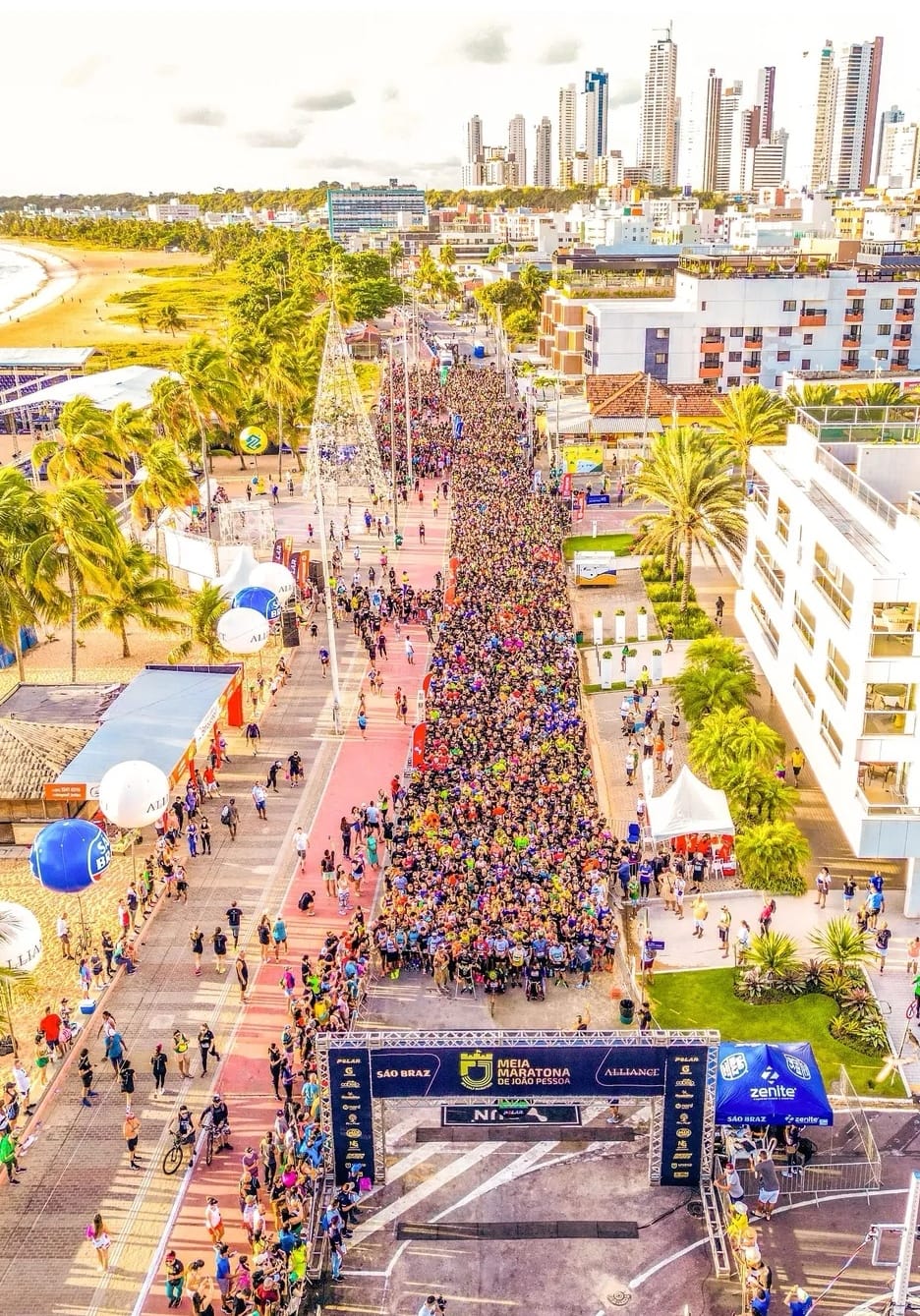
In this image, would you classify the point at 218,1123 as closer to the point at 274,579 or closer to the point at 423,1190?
the point at 423,1190

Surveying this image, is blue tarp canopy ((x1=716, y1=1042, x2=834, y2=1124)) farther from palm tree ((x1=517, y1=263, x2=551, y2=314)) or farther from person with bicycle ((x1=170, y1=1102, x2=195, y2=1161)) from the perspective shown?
palm tree ((x1=517, y1=263, x2=551, y2=314))

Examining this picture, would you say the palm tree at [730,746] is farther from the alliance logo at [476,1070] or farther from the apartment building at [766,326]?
the apartment building at [766,326]

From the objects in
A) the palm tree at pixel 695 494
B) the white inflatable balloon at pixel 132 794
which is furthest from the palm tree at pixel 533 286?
the white inflatable balloon at pixel 132 794

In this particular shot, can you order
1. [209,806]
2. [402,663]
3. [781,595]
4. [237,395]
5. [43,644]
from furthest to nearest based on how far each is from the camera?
1. [237,395]
2. [43,644]
3. [402,663]
4. [781,595]
5. [209,806]

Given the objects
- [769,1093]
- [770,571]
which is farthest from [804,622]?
[769,1093]

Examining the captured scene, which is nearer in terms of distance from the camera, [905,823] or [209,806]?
[905,823]

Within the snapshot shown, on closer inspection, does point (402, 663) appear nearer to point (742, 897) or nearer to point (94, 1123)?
point (742, 897)

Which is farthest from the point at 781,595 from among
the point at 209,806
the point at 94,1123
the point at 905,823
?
the point at 94,1123
